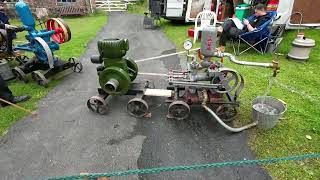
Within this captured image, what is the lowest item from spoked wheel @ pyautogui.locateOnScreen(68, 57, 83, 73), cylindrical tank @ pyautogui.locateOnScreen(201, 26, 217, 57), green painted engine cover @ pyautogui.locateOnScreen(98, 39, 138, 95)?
spoked wheel @ pyautogui.locateOnScreen(68, 57, 83, 73)

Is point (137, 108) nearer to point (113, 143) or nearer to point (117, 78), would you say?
point (117, 78)

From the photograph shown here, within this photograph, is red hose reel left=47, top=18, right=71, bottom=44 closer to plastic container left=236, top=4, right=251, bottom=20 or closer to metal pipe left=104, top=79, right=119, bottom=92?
metal pipe left=104, top=79, right=119, bottom=92

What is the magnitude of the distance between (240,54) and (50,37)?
5707 mm

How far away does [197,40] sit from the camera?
9.23 metres

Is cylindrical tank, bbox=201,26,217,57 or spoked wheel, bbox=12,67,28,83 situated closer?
cylindrical tank, bbox=201,26,217,57

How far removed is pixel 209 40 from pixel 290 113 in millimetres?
2103

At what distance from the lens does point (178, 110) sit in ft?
13.8

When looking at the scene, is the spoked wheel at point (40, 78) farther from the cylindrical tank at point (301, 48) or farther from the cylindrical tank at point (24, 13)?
the cylindrical tank at point (301, 48)

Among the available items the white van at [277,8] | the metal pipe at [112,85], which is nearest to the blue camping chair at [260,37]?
the white van at [277,8]

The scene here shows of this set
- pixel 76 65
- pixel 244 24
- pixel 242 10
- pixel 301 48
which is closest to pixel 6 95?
pixel 76 65

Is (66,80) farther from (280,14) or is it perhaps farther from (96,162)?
(280,14)

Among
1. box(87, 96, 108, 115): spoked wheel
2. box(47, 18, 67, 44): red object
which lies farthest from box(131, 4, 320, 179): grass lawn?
box(47, 18, 67, 44): red object

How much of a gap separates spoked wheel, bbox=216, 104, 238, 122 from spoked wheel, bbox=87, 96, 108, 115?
220cm

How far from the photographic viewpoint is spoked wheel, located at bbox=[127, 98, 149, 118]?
4.39 meters
